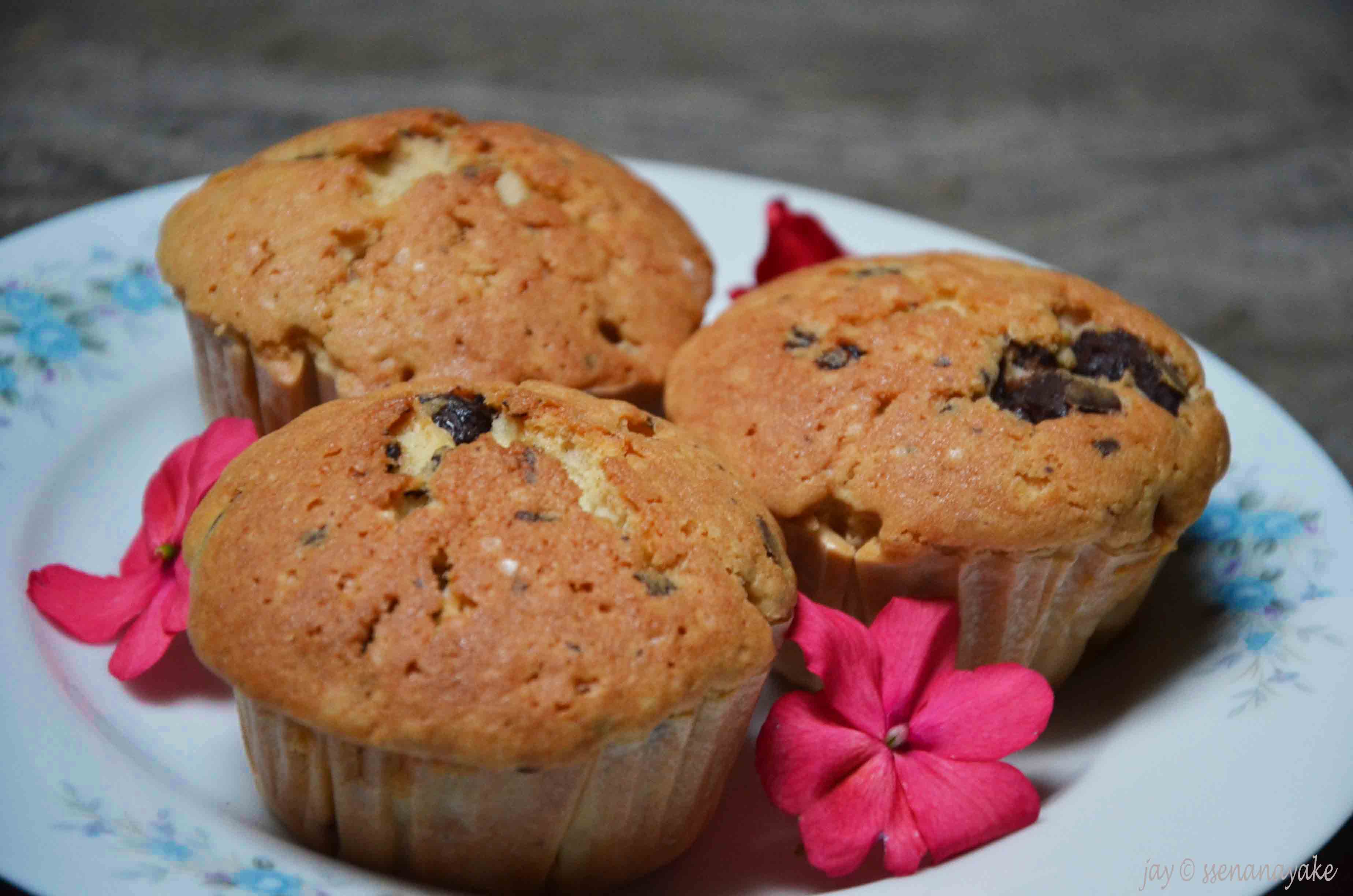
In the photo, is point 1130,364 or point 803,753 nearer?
point 803,753

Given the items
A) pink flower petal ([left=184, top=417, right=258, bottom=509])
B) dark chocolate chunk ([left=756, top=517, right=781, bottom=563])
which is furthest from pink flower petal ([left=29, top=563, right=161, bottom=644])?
dark chocolate chunk ([left=756, top=517, right=781, bottom=563])

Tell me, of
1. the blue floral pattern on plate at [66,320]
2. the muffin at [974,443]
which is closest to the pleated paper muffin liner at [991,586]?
the muffin at [974,443]

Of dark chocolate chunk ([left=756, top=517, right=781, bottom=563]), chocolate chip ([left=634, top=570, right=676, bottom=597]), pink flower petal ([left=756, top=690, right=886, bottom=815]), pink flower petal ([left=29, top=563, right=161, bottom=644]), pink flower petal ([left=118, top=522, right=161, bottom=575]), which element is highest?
chocolate chip ([left=634, top=570, right=676, bottom=597])

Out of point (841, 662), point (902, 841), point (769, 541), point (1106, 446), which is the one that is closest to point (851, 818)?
point (902, 841)

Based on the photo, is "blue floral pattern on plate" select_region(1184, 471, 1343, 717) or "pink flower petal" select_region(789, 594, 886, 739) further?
"blue floral pattern on plate" select_region(1184, 471, 1343, 717)

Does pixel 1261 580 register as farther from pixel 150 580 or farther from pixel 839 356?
pixel 150 580

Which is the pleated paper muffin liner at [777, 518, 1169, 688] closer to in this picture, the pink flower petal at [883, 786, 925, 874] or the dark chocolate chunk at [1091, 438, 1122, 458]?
the dark chocolate chunk at [1091, 438, 1122, 458]
